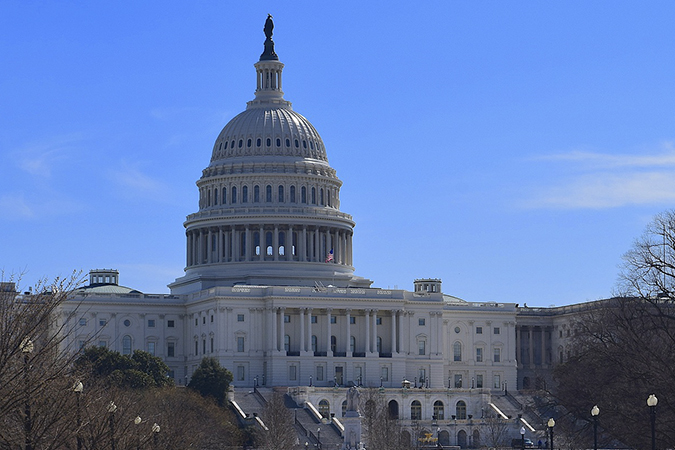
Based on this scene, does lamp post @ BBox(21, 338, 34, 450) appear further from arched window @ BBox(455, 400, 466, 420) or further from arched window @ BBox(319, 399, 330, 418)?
arched window @ BBox(455, 400, 466, 420)

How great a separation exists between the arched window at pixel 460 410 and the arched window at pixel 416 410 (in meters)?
4.52

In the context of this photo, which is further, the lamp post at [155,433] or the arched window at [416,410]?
the arched window at [416,410]

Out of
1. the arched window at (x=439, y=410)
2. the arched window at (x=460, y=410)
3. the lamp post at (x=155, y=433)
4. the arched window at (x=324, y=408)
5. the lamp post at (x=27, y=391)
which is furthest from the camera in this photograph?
the arched window at (x=460, y=410)

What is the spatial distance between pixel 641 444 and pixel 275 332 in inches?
4089

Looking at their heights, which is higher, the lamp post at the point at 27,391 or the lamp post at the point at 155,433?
the lamp post at the point at 27,391

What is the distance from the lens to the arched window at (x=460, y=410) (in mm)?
192750

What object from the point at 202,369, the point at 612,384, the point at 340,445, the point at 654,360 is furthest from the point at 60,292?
Result: the point at 202,369

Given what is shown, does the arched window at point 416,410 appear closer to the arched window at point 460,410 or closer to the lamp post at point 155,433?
the arched window at point 460,410

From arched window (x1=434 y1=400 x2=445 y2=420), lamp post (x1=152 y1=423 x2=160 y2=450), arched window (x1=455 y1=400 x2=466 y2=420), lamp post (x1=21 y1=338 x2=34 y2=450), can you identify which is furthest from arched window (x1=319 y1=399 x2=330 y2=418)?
lamp post (x1=21 y1=338 x2=34 y2=450)

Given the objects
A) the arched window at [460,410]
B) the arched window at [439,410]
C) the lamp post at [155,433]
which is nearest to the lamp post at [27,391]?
the lamp post at [155,433]

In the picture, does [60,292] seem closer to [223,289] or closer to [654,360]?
[654,360]

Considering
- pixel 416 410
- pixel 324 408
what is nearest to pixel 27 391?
pixel 324 408

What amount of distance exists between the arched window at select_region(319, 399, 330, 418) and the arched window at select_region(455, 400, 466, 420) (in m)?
16.2

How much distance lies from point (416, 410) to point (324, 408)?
1182cm
